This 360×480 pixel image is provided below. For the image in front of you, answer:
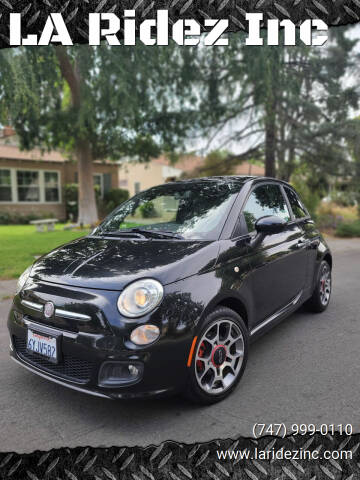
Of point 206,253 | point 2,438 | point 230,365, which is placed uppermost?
point 206,253

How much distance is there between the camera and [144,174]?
36.3 meters

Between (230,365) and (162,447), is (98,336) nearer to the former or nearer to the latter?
(162,447)

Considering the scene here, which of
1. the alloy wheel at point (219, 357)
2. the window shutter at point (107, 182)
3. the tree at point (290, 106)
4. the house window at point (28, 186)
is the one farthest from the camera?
the window shutter at point (107, 182)

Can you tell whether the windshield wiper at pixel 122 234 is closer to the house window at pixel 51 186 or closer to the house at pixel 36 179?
the house at pixel 36 179

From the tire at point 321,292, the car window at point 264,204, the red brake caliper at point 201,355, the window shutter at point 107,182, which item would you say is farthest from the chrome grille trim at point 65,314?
the window shutter at point 107,182

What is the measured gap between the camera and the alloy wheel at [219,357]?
2656 mm

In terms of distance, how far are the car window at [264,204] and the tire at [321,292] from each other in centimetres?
110

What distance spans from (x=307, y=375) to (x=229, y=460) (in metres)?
1.38

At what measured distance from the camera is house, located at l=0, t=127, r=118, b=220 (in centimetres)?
1950

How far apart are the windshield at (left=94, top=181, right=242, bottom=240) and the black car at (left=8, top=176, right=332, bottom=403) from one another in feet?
0.05

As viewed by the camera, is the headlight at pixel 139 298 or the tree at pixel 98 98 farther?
the tree at pixel 98 98

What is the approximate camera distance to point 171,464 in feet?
6.61

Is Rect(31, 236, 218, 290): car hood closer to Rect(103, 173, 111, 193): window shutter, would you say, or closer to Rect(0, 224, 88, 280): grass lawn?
Rect(0, 224, 88, 280): grass lawn

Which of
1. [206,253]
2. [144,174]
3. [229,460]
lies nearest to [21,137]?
[206,253]
